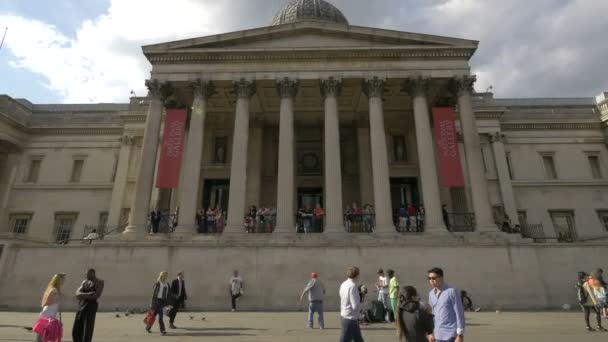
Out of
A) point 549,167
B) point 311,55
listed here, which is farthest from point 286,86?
point 549,167

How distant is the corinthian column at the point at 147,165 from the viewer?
18.8 meters

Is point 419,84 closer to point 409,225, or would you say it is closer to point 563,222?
point 409,225

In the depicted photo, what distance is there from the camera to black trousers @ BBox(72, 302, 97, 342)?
7.36 m

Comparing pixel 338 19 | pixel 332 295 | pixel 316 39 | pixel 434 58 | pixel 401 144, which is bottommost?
pixel 332 295

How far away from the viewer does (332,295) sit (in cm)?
1641

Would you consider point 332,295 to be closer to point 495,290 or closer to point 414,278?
point 414,278

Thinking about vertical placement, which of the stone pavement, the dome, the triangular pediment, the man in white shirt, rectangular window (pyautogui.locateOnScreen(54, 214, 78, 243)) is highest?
the dome

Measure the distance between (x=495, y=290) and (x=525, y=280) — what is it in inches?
55.1

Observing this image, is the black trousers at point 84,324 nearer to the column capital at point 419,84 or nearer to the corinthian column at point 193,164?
the corinthian column at point 193,164

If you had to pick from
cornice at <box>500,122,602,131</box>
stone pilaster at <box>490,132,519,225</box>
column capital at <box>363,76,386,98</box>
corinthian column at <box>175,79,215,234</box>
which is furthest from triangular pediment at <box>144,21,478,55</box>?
cornice at <box>500,122,602,131</box>

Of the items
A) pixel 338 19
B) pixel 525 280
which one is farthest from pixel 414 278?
pixel 338 19

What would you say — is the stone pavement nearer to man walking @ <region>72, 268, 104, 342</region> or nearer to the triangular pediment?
man walking @ <region>72, 268, 104, 342</region>

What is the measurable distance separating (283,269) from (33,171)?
26637 millimetres

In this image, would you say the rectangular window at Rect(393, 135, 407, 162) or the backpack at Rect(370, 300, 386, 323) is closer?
the backpack at Rect(370, 300, 386, 323)
